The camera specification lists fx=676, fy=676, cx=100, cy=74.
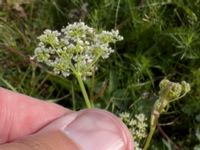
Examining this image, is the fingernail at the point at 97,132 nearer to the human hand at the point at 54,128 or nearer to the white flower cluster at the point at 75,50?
the human hand at the point at 54,128

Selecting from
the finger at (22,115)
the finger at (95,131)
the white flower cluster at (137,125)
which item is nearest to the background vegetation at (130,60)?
the white flower cluster at (137,125)

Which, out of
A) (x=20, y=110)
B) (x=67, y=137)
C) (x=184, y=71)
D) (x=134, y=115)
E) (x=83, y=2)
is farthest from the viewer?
(x=83, y=2)

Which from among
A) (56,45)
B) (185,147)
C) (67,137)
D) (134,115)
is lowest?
(185,147)

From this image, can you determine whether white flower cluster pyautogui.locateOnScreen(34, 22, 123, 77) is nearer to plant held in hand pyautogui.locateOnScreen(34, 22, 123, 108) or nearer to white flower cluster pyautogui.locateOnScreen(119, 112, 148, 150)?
plant held in hand pyautogui.locateOnScreen(34, 22, 123, 108)

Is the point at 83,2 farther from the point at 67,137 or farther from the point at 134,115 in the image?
the point at 67,137

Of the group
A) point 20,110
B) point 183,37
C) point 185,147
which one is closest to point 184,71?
point 183,37

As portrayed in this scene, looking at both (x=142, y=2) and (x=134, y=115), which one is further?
(x=142, y=2)

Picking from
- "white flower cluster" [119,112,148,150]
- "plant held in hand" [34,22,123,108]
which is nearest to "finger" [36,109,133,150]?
"plant held in hand" [34,22,123,108]
